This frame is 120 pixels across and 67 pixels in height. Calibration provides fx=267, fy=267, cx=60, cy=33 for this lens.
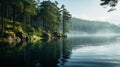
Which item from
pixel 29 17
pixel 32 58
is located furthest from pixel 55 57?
pixel 29 17

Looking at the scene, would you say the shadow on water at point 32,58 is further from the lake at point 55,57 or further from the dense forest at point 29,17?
the dense forest at point 29,17

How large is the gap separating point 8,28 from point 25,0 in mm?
16034

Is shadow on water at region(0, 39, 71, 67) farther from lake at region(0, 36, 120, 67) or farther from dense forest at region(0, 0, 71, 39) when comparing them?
dense forest at region(0, 0, 71, 39)

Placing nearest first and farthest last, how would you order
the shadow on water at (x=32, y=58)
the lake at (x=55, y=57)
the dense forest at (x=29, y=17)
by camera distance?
the shadow on water at (x=32, y=58)
the lake at (x=55, y=57)
the dense forest at (x=29, y=17)

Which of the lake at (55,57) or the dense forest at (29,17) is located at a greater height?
the dense forest at (29,17)

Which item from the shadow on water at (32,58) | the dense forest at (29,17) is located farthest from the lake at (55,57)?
the dense forest at (29,17)

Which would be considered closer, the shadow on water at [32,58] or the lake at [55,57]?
the shadow on water at [32,58]

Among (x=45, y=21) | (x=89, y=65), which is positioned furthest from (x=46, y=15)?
(x=89, y=65)

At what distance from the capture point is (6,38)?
73250 mm

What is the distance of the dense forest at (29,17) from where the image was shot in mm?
82188

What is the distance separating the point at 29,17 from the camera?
127 metres

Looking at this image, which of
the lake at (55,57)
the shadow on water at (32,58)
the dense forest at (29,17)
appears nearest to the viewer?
the shadow on water at (32,58)

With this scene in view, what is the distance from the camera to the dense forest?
82188 mm

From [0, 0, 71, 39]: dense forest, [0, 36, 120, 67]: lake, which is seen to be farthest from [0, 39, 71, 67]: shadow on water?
[0, 0, 71, 39]: dense forest
